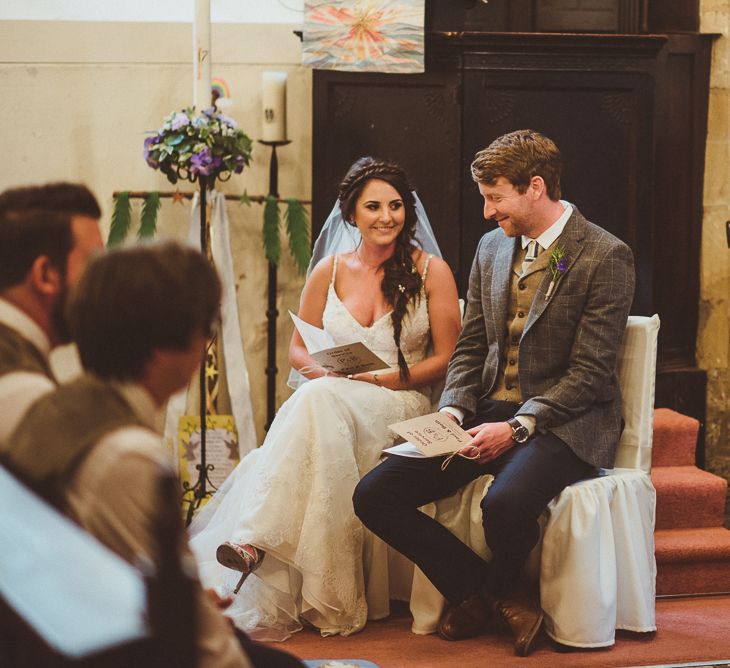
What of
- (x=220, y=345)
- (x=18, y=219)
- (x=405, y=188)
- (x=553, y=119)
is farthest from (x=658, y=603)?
(x=18, y=219)

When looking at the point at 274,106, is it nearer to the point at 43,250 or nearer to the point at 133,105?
the point at 133,105

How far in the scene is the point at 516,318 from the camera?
3527 mm

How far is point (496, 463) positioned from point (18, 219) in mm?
2136

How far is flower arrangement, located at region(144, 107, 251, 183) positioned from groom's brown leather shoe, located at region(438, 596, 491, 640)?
7.32ft

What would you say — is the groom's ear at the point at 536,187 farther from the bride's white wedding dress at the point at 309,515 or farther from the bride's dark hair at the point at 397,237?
the bride's white wedding dress at the point at 309,515

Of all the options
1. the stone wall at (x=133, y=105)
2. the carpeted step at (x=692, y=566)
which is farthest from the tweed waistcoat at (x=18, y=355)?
the stone wall at (x=133, y=105)

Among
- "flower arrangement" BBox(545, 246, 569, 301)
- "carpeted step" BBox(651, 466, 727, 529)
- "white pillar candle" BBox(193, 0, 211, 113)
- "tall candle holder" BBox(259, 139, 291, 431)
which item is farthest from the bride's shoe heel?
"white pillar candle" BBox(193, 0, 211, 113)

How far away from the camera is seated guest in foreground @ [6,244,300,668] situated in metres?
1.25

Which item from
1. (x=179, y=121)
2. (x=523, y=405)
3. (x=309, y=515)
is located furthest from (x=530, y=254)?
(x=179, y=121)

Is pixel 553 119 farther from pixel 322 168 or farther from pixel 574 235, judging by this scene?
pixel 574 235

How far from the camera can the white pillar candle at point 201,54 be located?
4.59 meters

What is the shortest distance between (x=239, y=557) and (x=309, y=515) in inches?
10.9

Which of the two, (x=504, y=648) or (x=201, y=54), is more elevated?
(x=201, y=54)

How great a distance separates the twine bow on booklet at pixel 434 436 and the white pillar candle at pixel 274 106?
6.92 feet
